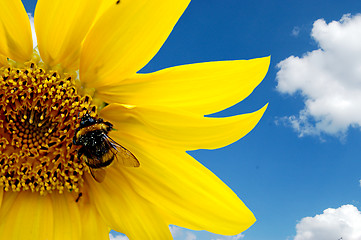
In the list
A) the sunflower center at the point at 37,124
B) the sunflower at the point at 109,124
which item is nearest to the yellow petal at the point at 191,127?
the sunflower at the point at 109,124

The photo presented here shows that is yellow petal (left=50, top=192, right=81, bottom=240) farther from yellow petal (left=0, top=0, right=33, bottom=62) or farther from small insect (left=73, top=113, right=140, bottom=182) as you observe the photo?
yellow petal (left=0, top=0, right=33, bottom=62)

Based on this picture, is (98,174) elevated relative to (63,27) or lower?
lower

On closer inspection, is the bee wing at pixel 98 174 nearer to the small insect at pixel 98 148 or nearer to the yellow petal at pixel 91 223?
the small insect at pixel 98 148

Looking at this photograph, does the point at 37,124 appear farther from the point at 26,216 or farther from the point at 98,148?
the point at 26,216

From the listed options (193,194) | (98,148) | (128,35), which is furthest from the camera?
(98,148)

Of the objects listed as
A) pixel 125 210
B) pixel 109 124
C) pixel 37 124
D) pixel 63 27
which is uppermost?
pixel 63 27

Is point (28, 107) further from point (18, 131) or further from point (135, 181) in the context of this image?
point (135, 181)

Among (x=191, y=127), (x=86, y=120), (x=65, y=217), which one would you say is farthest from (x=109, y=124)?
(x=65, y=217)
